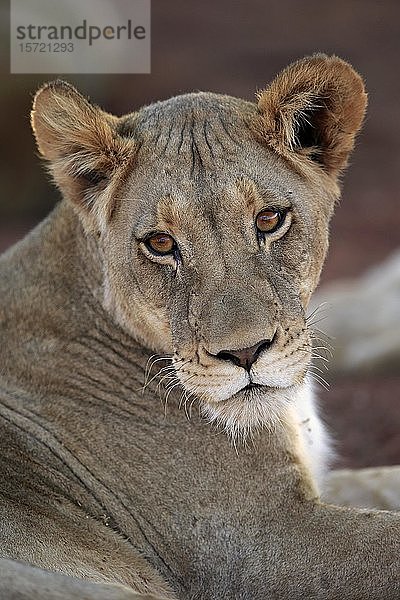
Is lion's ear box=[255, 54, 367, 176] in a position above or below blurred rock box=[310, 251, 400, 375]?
above

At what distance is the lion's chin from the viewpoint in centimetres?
457

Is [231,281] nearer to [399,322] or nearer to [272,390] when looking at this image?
[272,390]

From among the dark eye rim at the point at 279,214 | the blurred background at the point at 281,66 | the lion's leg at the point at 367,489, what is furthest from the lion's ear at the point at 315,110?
the blurred background at the point at 281,66

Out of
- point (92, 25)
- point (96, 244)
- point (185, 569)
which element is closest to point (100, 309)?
point (96, 244)

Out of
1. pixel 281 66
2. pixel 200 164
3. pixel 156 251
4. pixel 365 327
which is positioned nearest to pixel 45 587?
pixel 156 251

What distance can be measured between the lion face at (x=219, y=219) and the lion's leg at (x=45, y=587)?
36.6 inches

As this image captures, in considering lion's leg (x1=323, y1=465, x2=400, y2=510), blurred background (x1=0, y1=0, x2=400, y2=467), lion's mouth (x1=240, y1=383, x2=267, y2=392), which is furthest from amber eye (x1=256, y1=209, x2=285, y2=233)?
blurred background (x1=0, y1=0, x2=400, y2=467)

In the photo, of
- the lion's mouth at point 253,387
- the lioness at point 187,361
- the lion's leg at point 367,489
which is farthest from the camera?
the lion's leg at point 367,489

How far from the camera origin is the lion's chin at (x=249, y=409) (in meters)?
4.57

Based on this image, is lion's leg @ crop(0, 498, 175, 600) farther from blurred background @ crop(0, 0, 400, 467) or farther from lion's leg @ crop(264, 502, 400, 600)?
blurred background @ crop(0, 0, 400, 467)

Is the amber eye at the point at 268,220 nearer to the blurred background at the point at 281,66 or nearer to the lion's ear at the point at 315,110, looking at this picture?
the lion's ear at the point at 315,110

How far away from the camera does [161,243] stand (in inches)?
188

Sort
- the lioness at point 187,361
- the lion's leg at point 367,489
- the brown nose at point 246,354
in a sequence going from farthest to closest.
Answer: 1. the lion's leg at point 367,489
2. the lioness at point 187,361
3. the brown nose at point 246,354

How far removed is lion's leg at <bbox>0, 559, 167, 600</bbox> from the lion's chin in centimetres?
89
